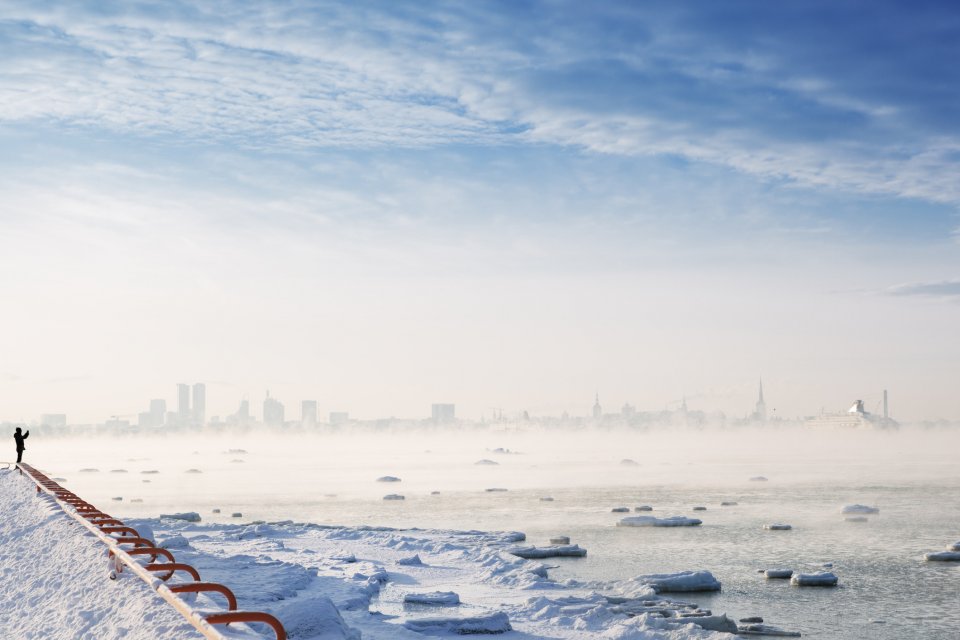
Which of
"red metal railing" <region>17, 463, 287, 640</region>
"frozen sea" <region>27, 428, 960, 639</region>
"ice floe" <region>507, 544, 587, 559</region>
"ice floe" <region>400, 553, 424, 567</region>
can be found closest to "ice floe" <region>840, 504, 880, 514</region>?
"frozen sea" <region>27, 428, 960, 639</region>

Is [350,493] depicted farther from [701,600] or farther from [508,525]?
[701,600]

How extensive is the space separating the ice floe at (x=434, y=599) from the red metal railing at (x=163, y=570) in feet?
17.1

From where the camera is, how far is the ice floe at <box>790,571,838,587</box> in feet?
74.8

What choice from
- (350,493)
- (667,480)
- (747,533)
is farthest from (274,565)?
(667,480)

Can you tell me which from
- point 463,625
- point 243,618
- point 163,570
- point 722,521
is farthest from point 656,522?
point 243,618

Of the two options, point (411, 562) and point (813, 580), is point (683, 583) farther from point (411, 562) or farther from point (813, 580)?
point (411, 562)

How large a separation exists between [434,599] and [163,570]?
879 cm

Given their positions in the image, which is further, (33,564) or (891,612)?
(891,612)

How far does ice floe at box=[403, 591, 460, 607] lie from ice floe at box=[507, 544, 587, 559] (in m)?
8.46

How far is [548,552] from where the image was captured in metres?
27.5

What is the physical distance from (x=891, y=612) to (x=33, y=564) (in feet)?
55.7

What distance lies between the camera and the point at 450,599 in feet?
60.2

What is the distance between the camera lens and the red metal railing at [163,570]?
7.00m

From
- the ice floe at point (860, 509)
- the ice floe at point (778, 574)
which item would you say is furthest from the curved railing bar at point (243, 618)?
the ice floe at point (860, 509)
